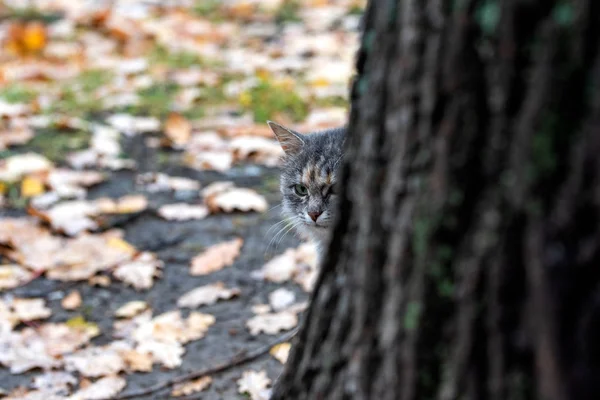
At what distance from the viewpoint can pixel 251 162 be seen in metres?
5.13

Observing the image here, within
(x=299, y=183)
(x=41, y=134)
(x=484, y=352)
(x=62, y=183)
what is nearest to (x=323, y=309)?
(x=484, y=352)

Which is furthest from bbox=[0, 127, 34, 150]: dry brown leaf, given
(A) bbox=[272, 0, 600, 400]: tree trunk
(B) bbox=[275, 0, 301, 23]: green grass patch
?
(A) bbox=[272, 0, 600, 400]: tree trunk

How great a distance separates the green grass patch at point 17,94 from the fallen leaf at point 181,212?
6.99 ft

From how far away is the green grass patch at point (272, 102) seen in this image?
5590mm

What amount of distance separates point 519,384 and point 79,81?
5.87 m

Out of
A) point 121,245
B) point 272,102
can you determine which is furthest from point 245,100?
point 121,245

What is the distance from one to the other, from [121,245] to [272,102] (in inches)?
84.8

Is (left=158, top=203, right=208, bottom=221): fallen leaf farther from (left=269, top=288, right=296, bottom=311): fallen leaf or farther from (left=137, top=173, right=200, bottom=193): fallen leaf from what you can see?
(left=269, top=288, right=296, bottom=311): fallen leaf

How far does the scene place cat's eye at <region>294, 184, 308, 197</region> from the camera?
340 centimetres

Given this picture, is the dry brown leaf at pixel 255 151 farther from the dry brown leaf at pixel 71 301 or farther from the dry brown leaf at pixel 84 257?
the dry brown leaf at pixel 71 301

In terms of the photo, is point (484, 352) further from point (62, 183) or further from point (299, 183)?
point (62, 183)

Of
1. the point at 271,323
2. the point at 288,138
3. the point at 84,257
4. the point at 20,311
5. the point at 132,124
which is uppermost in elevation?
the point at 132,124

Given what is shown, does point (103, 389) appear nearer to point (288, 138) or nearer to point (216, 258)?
point (216, 258)

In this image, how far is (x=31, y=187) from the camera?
4.64m
